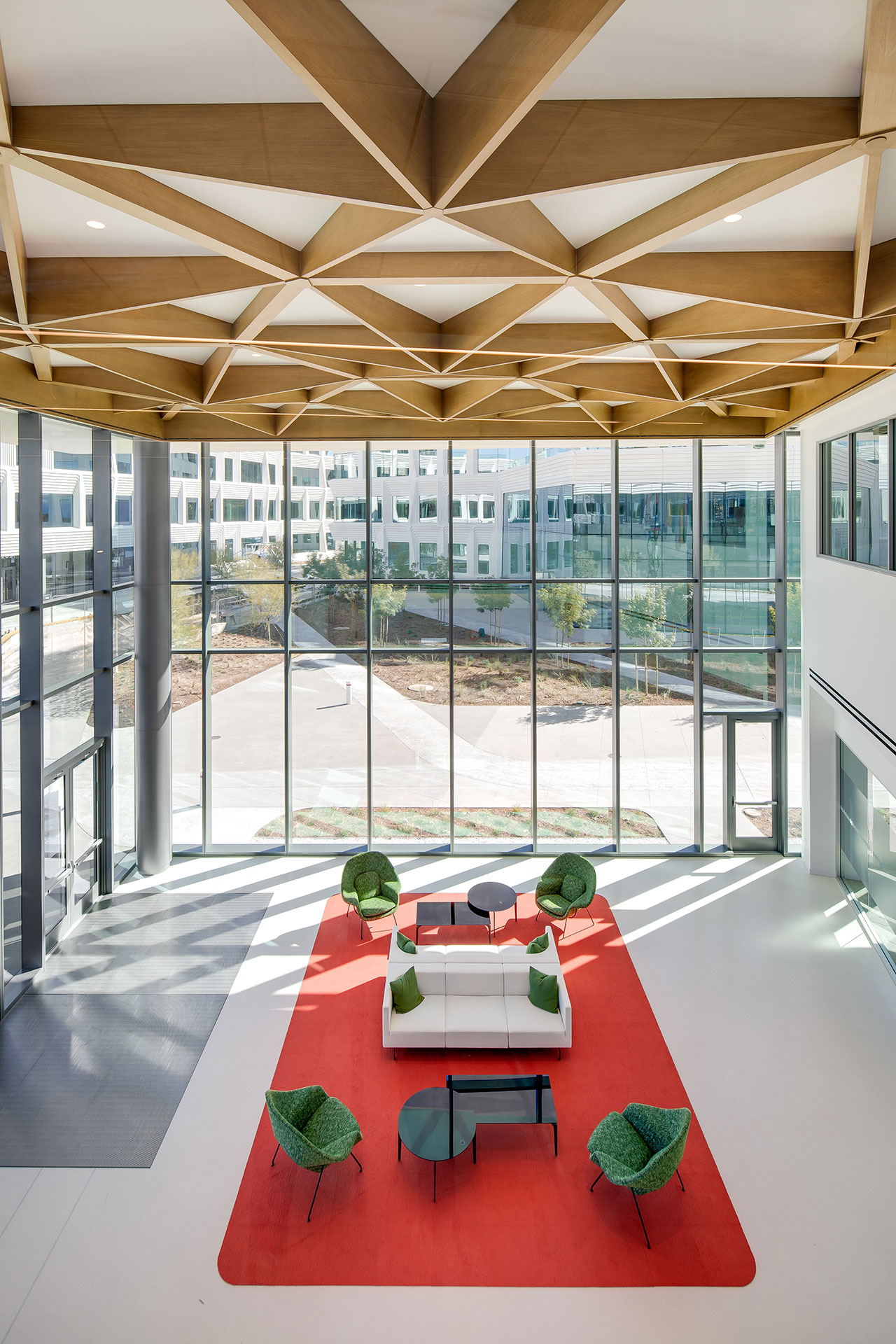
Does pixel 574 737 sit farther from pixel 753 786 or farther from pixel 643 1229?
pixel 643 1229

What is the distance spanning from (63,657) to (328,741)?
12.9 ft

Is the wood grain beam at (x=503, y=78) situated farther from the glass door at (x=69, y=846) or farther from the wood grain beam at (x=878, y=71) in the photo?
the glass door at (x=69, y=846)

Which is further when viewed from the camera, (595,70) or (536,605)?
(536,605)

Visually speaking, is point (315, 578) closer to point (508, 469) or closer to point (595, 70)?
point (508, 469)

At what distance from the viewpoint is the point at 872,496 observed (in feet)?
27.3

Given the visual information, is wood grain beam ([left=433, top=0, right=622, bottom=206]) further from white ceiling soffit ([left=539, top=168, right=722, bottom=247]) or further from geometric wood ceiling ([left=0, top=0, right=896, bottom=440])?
white ceiling soffit ([left=539, top=168, right=722, bottom=247])

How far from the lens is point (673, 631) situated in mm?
12250

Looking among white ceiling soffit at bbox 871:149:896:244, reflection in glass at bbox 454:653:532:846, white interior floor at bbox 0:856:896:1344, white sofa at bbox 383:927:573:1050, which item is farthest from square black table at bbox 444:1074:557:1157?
white ceiling soffit at bbox 871:149:896:244

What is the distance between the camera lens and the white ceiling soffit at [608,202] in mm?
4156

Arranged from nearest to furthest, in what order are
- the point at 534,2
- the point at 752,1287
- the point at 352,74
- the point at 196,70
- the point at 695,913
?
the point at 534,2
the point at 352,74
the point at 196,70
the point at 752,1287
the point at 695,913

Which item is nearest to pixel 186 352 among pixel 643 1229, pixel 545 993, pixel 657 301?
pixel 657 301

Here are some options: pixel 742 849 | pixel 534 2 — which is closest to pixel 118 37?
pixel 534 2

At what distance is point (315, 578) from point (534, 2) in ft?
31.6

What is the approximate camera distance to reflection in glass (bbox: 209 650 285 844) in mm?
12242
